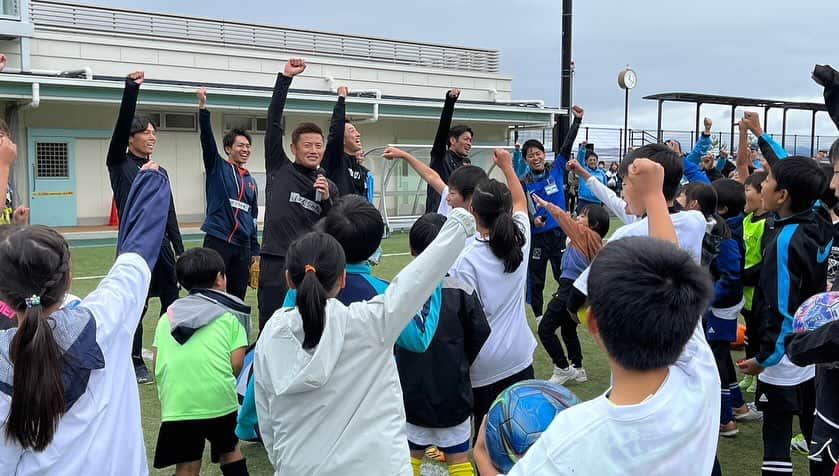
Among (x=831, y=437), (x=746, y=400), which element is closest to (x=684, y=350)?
(x=831, y=437)

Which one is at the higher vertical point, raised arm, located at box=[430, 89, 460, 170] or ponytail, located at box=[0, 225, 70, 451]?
raised arm, located at box=[430, 89, 460, 170]

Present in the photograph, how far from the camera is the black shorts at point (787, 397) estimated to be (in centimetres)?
369

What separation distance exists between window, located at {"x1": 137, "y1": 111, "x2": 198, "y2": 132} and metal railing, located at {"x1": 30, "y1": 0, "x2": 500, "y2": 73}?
3.62m

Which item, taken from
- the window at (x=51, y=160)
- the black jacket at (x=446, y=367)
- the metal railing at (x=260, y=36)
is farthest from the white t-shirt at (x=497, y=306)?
the metal railing at (x=260, y=36)

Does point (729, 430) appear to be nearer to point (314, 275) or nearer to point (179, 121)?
point (314, 275)

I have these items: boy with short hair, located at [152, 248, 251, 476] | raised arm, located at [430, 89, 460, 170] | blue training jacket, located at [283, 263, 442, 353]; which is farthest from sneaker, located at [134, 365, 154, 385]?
blue training jacket, located at [283, 263, 442, 353]

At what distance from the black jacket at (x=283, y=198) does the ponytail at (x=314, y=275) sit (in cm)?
250

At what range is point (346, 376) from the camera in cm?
229

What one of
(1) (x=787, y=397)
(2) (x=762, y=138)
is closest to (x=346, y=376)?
(1) (x=787, y=397)

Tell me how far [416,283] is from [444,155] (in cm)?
418

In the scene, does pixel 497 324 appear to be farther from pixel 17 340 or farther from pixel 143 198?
pixel 17 340

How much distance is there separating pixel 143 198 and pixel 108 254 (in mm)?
12494

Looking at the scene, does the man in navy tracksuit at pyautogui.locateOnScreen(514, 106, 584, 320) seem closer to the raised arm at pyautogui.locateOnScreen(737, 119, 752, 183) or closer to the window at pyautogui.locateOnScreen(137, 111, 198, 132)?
the raised arm at pyautogui.locateOnScreen(737, 119, 752, 183)

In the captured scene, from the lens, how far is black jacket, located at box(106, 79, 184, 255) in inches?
171
